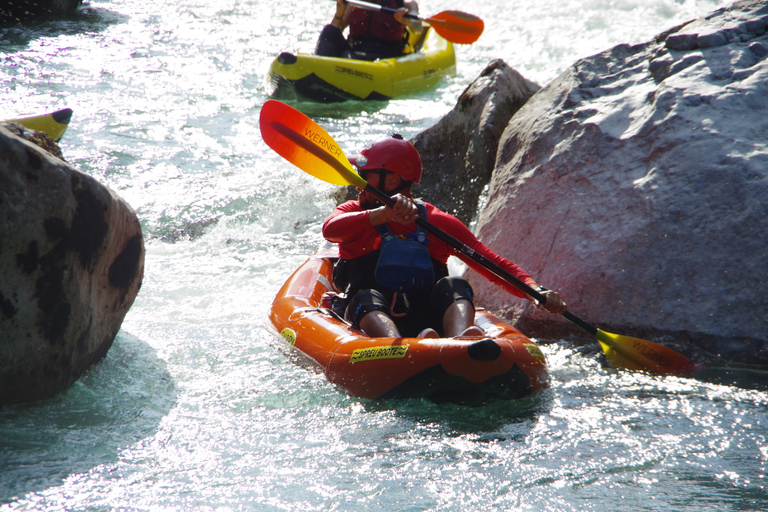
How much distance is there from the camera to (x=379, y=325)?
115 inches

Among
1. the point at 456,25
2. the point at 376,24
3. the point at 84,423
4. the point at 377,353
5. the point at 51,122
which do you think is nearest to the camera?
the point at 84,423

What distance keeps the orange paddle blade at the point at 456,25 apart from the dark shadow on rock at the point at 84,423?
4.61m

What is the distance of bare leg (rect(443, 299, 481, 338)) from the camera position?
2.88 m

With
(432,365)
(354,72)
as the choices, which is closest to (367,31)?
(354,72)

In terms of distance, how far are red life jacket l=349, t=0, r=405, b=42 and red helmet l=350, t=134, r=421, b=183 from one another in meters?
5.40

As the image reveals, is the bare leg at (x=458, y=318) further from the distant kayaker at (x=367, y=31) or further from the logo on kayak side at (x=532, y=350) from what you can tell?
the distant kayaker at (x=367, y=31)

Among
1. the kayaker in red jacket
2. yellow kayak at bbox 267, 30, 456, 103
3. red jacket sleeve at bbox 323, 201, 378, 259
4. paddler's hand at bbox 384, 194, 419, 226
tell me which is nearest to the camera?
paddler's hand at bbox 384, 194, 419, 226

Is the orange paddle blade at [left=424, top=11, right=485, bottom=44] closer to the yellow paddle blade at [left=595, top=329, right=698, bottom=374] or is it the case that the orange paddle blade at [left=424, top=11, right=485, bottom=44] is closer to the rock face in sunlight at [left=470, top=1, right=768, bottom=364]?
the rock face in sunlight at [left=470, top=1, right=768, bottom=364]

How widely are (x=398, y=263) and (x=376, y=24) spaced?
5.97 metres

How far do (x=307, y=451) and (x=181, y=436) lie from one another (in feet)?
1.57

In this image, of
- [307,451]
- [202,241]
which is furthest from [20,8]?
[307,451]

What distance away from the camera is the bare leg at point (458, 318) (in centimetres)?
288

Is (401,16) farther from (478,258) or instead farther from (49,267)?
(49,267)

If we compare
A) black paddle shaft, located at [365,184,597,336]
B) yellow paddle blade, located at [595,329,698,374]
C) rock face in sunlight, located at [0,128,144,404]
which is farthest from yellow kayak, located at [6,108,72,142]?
yellow paddle blade, located at [595,329,698,374]
